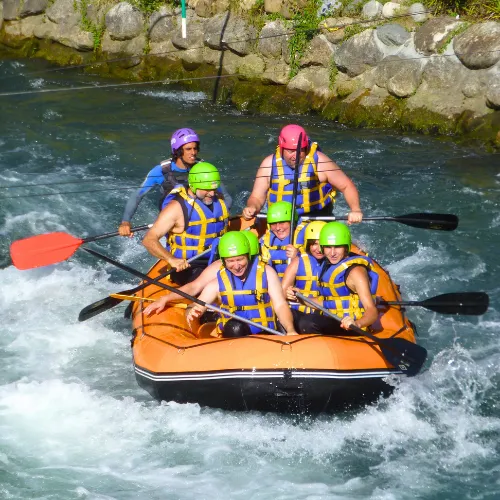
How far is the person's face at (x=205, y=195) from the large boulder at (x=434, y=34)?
597cm

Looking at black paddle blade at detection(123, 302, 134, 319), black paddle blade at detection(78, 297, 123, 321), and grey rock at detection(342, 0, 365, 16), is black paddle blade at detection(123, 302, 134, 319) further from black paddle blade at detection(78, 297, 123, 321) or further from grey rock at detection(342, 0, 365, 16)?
grey rock at detection(342, 0, 365, 16)

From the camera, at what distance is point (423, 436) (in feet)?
20.6

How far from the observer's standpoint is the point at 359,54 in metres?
12.5

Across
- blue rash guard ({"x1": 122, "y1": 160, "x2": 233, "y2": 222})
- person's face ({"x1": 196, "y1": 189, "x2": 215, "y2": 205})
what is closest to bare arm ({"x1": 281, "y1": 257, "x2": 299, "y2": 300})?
person's face ({"x1": 196, "y1": 189, "x2": 215, "y2": 205})

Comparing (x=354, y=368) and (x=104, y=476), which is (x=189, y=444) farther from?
(x=354, y=368)

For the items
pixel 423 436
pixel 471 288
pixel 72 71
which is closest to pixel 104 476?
pixel 423 436

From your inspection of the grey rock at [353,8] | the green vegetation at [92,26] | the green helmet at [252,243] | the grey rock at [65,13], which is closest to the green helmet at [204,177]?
the green helmet at [252,243]

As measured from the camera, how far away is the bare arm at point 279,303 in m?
6.33

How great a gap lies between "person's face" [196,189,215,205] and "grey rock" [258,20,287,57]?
6.84 metres

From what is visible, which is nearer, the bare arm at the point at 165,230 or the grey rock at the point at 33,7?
the bare arm at the point at 165,230

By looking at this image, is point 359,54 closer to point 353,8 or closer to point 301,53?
point 353,8

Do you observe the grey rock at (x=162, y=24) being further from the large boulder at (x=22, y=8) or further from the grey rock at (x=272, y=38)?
the large boulder at (x=22, y=8)

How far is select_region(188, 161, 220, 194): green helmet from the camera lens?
6922mm

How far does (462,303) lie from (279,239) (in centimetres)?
147
